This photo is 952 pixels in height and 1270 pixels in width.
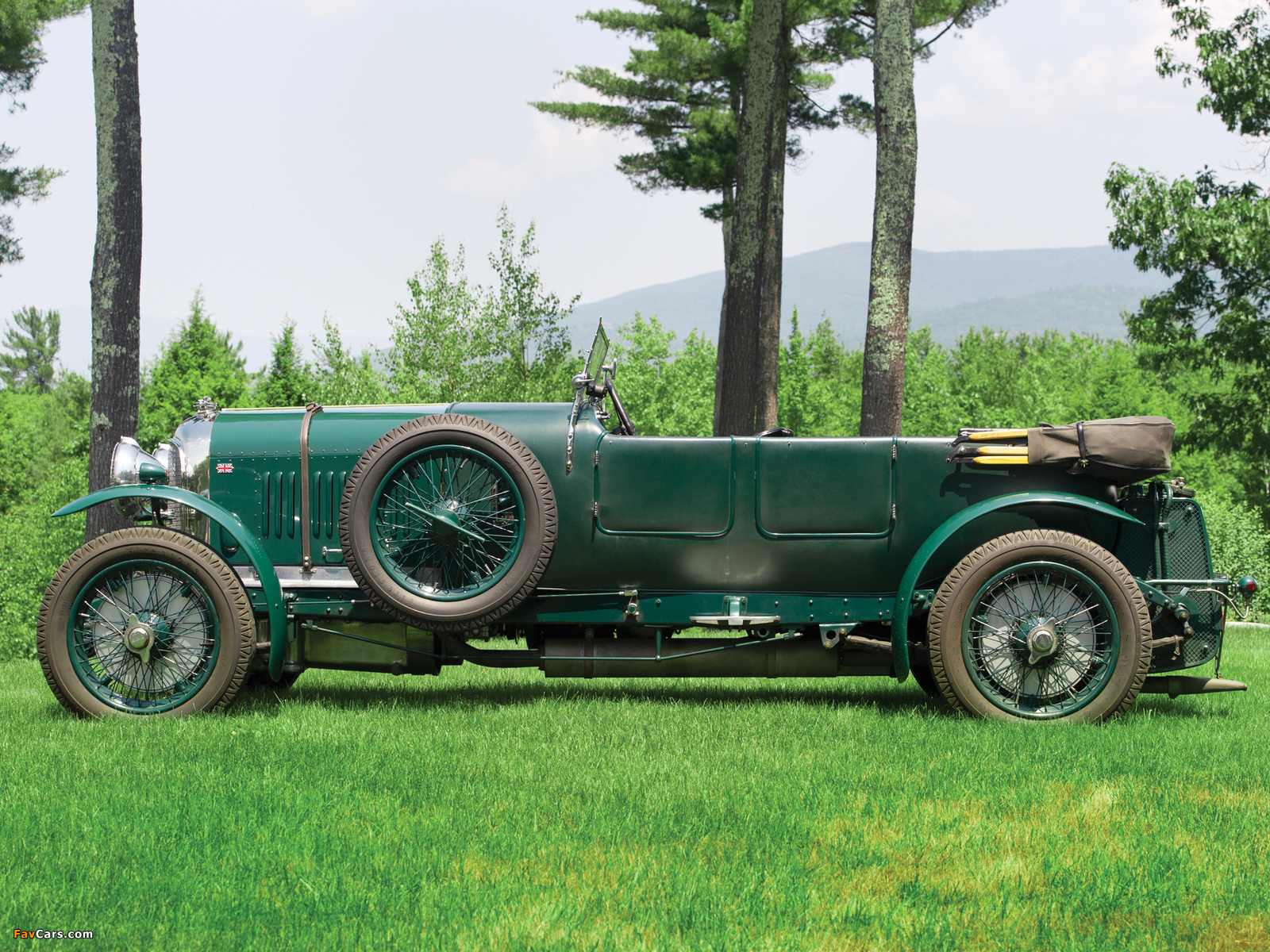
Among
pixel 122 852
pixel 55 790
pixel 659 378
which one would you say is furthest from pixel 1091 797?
pixel 659 378

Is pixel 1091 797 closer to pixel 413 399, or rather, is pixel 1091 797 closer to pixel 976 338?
pixel 413 399

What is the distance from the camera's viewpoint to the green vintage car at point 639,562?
5301 mm

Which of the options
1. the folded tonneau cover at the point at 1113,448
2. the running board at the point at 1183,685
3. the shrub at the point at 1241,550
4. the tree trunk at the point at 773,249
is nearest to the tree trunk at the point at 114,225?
the folded tonneau cover at the point at 1113,448

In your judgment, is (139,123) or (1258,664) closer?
(1258,664)

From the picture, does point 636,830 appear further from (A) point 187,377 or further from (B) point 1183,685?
(A) point 187,377

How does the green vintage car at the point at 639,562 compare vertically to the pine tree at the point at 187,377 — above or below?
below

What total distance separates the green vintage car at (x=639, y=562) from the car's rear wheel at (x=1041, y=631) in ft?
0.04

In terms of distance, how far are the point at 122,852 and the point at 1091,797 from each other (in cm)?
344

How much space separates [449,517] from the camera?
5340 mm

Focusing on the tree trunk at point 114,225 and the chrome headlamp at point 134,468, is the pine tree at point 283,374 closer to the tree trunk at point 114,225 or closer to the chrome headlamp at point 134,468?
the tree trunk at point 114,225

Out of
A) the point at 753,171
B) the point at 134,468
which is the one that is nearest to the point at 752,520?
the point at 134,468

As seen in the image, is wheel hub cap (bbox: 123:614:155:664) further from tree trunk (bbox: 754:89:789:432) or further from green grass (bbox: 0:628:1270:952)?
tree trunk (bbox: 754:89:789:432)

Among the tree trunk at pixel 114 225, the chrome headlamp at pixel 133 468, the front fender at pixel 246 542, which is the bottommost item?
the front fender at pixel 246 542

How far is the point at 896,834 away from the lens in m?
3.59
